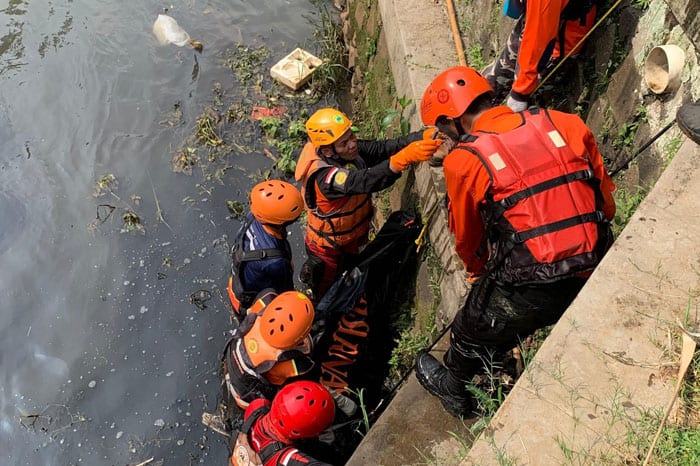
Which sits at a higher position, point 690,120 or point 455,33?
point 690,120

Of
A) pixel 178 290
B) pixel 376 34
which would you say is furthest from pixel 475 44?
pixel 178 290

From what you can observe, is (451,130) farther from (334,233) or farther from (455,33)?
(455,33)

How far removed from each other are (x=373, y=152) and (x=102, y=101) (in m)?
5.18

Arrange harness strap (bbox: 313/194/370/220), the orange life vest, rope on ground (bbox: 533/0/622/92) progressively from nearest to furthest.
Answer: rope on ground (bbox: 533/0/622/92) → the orange life vest → harness strap (bbox: 313/194/370/220)

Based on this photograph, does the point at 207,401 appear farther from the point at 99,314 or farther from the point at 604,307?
the point at 604,307

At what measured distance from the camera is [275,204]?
4.20 m

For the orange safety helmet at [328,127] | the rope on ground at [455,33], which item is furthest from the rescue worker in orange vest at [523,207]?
the rope on ground at [455,33]

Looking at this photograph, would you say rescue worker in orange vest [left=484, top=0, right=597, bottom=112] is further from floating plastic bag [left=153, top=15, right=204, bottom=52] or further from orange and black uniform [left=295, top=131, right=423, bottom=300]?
floating plastic bag [left=153, top=15, right=204, bottom=52]

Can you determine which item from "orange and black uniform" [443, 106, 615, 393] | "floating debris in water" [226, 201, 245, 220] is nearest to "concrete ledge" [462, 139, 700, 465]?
"orange and black uniform" [443, 106, 615, 393]

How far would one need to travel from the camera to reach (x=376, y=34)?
21.5 feet

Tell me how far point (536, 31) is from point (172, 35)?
6.93 metres

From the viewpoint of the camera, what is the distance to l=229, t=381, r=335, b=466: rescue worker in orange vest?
3434 mm

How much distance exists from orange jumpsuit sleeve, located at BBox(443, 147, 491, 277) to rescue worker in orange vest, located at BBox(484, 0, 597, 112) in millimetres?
1110

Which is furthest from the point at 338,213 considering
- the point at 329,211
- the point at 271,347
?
the point at 271,347
